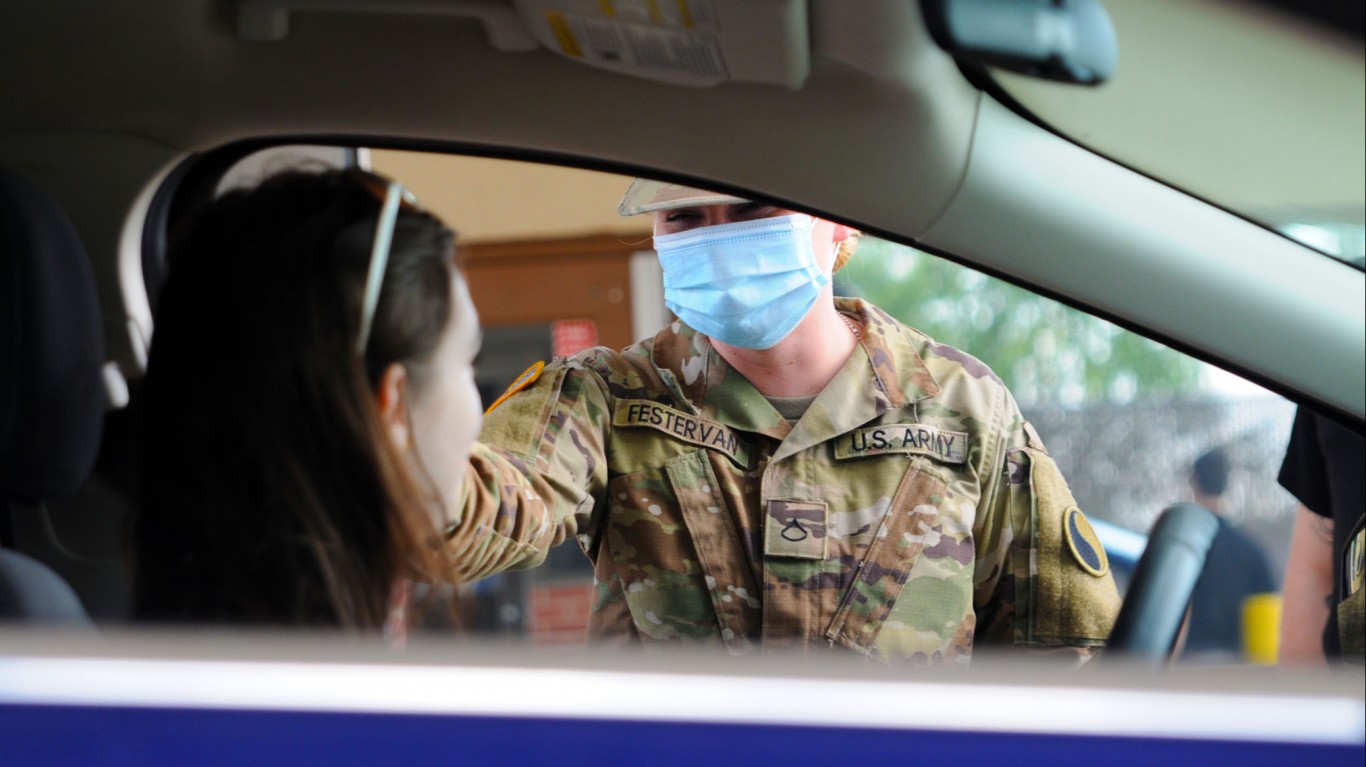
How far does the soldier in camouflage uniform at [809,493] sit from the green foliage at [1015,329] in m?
0.04

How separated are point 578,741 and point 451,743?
0.09 meters

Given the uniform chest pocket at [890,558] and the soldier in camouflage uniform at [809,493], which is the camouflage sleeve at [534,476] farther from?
the uniform chest pocket at [890,558]

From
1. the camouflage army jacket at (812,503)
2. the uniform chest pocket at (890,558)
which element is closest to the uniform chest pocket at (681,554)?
the camouflage army jacket at (812,503)

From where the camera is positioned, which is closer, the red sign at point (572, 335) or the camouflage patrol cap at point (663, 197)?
the camouflage patrol cap at point (663, 197)

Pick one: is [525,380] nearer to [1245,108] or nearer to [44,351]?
[44,351]

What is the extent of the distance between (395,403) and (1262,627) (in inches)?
43.7

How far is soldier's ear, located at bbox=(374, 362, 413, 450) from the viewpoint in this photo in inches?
44.3

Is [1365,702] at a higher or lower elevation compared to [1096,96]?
lower

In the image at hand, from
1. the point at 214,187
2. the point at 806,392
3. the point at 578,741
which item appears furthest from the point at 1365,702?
the point at 214,187

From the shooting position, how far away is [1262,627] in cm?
165

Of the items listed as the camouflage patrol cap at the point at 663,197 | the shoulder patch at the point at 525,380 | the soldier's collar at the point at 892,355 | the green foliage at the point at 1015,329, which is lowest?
the shoulder patch at the point at 525,380

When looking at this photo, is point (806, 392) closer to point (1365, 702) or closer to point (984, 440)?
point (984, 440)

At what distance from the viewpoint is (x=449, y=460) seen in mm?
1177

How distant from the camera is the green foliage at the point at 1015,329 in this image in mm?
1314
